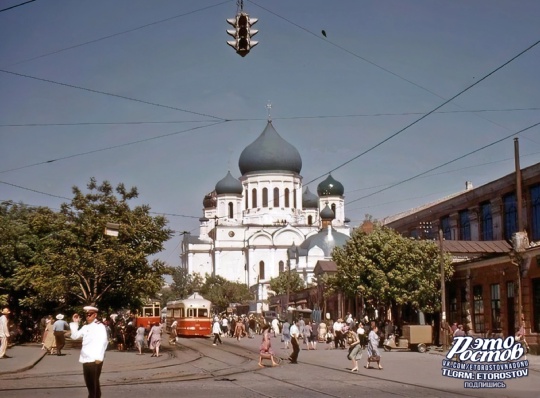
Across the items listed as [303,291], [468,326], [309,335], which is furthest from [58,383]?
[303,291]

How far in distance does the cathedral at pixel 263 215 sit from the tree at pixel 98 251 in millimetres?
77922

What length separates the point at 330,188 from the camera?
5123 inches

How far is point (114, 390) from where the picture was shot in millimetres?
17750

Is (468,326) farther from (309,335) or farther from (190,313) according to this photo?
(190,313)

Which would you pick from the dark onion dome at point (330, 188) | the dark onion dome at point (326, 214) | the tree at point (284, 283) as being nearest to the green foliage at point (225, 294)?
the tree at point (284, 283)

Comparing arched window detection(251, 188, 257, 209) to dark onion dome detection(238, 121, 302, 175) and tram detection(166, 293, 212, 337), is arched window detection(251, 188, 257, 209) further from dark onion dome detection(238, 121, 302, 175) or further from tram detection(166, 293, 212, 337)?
tram detection(166, 293, 212, 337)

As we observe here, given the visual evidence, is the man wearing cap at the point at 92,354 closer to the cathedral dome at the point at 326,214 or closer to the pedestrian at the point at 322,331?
the pedestrian at the point at 322,331

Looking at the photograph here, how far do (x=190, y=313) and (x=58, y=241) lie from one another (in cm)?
2409

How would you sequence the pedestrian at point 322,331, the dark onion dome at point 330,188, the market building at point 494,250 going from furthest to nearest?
the dark onion dome at point 330,188 < the pedestrian at point 322,331 < the market building at point 494,250

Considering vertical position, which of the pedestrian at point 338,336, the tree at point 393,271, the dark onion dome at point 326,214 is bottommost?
the pedestrian at point 338,336

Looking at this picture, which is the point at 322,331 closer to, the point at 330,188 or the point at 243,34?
the point at 243,34

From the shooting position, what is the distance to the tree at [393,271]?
42.2m

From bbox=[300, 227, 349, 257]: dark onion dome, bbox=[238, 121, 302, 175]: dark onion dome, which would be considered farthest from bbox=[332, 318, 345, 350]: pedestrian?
bbox=[238, 121, 302, 175]: dark onion dome

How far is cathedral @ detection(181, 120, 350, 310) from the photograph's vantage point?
396ft
